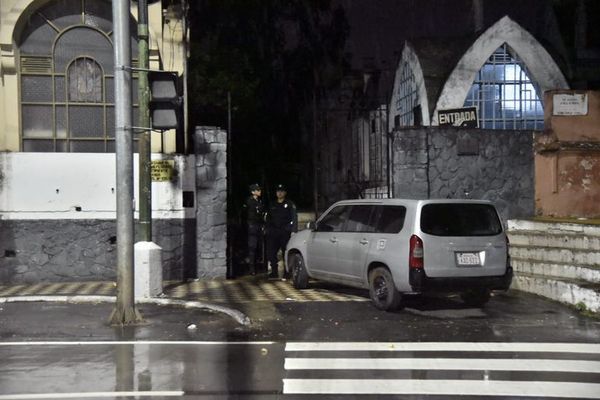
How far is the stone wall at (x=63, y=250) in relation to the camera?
47.2 ft

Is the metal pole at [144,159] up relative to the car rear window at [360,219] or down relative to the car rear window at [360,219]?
up

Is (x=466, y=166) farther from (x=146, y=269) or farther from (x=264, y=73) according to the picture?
(x=264, y=73)

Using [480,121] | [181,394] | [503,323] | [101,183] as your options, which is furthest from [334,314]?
[480,121]

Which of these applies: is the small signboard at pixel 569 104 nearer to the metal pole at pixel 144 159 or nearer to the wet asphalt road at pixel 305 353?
the wet asphalt road at pixel 305 353

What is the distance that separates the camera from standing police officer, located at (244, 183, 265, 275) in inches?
607

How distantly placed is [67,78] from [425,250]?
8.41 m

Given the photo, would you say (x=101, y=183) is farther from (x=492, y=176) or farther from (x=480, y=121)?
(x=480, y=121)

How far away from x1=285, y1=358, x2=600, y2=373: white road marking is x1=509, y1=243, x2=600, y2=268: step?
4.55 m

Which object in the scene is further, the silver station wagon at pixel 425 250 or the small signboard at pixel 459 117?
the small signboard at pixel 459 117

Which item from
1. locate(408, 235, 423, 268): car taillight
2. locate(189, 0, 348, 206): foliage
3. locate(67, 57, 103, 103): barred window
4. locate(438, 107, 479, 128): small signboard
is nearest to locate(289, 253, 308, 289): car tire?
locate(408, 235, 423, 268): car taillight

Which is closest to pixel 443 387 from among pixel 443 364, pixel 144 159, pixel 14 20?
pixel 443 364

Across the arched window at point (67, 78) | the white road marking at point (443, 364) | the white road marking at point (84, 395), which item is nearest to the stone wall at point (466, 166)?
the arched window at point (67, 78)

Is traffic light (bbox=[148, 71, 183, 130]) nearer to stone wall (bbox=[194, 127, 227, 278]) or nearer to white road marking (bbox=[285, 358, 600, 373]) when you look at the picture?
stone wall (bbox=[194, 127, 227, 278])

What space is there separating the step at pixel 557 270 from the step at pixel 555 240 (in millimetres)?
467
